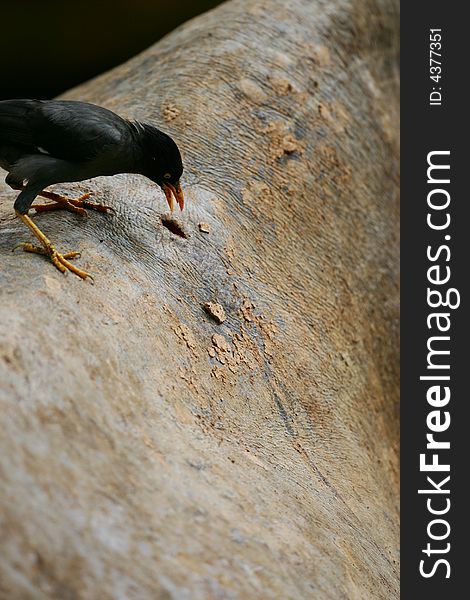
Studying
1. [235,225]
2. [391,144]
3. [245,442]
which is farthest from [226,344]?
[391,144]

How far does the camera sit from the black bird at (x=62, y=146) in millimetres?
3494

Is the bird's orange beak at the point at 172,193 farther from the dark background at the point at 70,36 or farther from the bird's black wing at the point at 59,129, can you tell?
the dark background at the point at 70,36

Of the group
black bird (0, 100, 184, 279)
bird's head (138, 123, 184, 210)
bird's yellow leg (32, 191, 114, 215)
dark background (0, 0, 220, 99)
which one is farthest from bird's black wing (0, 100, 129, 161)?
dark background (0, 0, 220, 99)

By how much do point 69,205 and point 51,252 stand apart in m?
0.49

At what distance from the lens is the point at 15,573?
7.79 ft

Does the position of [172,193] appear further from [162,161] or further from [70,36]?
[70,36]

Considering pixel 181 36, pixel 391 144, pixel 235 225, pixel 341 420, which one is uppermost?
pixel 181 36

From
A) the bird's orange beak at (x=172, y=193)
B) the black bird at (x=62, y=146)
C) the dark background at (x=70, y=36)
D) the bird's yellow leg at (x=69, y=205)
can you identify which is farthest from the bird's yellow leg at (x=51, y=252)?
the dark background at (x=70, y=36)

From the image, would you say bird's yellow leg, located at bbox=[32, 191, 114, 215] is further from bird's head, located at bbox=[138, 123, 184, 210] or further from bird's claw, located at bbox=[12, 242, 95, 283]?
bird's claw, located at bbox=[12, 242, 95, 283]

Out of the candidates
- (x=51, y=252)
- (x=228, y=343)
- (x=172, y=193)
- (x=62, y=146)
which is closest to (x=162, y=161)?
(x=172, y=193)

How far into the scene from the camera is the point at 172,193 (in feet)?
12.8

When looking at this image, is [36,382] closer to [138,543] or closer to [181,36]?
[138,543]

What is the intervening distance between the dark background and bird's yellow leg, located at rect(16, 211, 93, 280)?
783cm

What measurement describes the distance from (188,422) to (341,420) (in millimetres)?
1432
